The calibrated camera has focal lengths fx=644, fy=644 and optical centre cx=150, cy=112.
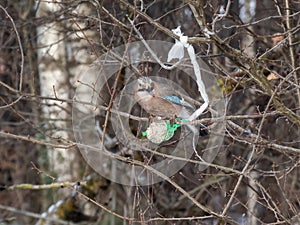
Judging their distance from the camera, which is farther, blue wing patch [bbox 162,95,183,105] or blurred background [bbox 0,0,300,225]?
blurred background [bbox 0,0,300,225]

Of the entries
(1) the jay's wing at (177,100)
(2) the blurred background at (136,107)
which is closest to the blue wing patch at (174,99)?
(1) the jay's wing at (177,100)

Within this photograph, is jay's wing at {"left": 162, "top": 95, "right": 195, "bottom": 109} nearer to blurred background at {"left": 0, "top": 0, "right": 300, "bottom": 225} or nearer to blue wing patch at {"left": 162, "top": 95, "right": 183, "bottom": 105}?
blue wing patch at {"left": 162, "top": 95, "right": 183, "bottom": 105}

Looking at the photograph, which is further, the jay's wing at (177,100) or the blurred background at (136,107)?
the blurred background at (136,107)

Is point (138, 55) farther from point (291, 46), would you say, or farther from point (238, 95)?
point (238, 95)

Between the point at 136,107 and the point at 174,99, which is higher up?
the point at 174,99

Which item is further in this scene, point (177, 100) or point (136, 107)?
Answer: point (136, 107)

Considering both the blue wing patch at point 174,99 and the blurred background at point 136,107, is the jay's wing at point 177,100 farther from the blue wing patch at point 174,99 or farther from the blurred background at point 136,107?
the blurred background at point 136,107

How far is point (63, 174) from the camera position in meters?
7.96

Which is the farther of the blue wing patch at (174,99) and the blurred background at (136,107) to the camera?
the blurred background at (136,107)

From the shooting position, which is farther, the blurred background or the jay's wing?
the blurred background

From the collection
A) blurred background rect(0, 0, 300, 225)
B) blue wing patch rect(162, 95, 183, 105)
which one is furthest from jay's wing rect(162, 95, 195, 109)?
blurred background rect(0, 0, 300, 225)

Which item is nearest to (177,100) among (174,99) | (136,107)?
(174,99)

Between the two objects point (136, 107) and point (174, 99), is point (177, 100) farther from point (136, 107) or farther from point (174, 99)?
point (136, 107)

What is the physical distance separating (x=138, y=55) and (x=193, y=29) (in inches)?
59.4
